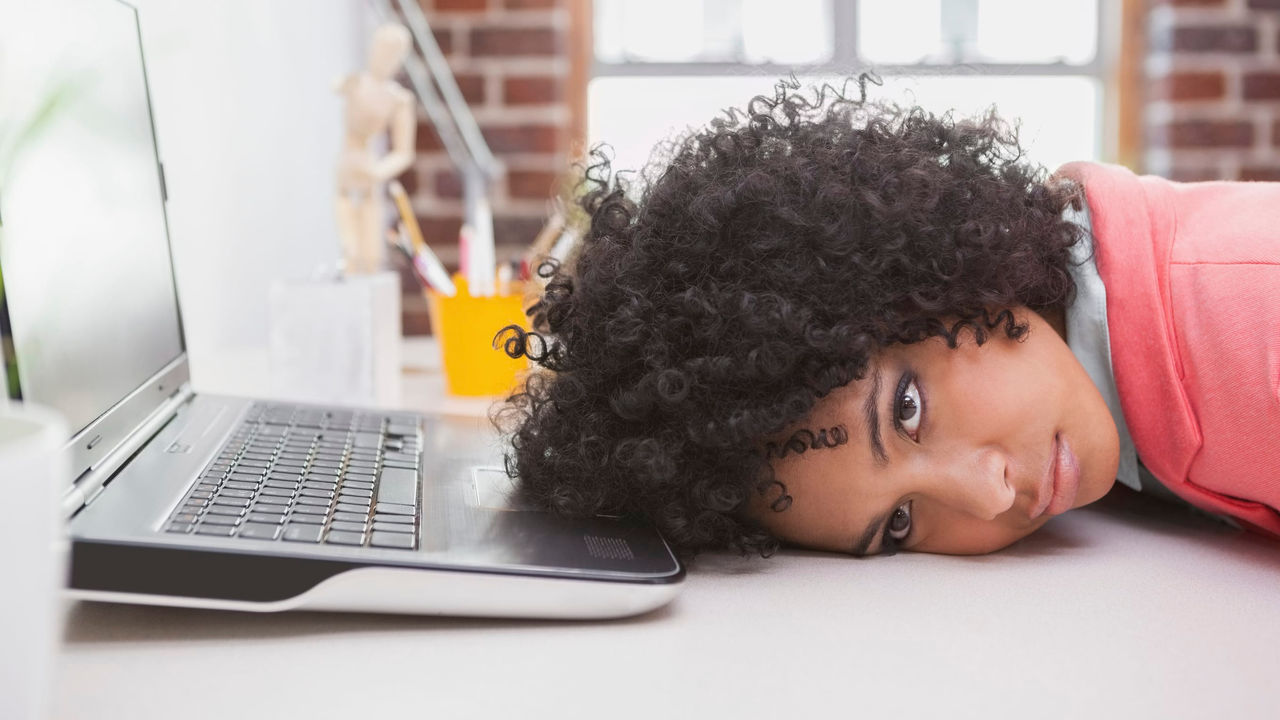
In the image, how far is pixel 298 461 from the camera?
1.93 feet

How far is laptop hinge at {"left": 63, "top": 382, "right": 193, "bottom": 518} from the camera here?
1.44 feet

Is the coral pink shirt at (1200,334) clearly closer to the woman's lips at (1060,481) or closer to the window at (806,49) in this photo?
the woman's lips at (1060,481)

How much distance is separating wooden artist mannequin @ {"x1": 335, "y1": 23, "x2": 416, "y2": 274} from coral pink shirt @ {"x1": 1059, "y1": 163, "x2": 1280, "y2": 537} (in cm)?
73

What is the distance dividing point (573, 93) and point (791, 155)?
49.6 inches

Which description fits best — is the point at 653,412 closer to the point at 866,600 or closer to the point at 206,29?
the point at 866,600

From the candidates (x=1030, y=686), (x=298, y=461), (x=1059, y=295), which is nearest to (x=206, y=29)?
(x=298, y=461)

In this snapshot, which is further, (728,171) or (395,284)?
(395,284)

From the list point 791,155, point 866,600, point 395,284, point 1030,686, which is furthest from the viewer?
point 395,284

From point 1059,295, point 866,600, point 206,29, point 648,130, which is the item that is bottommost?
point 866,600

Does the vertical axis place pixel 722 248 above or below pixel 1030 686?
above

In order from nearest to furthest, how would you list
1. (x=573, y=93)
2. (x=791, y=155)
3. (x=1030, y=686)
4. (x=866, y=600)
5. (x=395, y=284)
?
(x=1030, y=686), (x=866, y=600), (x=791, y=155), (x=395, y=284), (x=573, y=93)

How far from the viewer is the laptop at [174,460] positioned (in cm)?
41

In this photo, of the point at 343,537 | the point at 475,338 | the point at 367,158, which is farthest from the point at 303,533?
the point at 367,158

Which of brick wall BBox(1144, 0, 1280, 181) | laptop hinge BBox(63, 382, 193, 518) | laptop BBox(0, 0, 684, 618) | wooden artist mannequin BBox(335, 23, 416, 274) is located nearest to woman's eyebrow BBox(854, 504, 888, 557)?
laptop BBox(0, 0, 684, 618)
